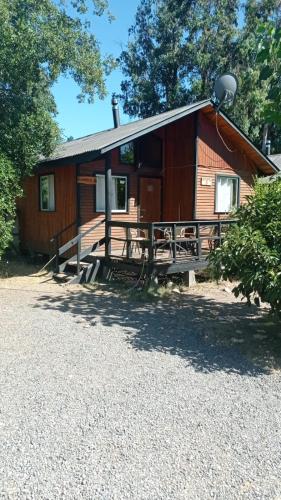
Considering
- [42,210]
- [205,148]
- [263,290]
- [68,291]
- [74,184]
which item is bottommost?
[68,291]

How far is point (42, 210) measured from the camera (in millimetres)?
12164

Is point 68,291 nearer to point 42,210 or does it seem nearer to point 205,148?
point 42,210

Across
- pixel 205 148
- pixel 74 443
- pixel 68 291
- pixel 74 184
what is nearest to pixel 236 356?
pixel 74 443

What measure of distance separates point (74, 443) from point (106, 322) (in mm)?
3276

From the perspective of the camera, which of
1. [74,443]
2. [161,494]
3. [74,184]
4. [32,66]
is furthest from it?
[74,184]

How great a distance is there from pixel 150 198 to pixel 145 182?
559 millimetres

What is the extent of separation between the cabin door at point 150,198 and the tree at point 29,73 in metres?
3.19

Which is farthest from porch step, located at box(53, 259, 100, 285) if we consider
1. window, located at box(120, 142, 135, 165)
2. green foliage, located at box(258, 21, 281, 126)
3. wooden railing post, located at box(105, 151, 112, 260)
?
green foliage, located at box(258, 21, 281, 126)

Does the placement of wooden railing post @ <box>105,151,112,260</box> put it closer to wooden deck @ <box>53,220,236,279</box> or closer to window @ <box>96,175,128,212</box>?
wooden deck @ <box>53,220,236,279</box>

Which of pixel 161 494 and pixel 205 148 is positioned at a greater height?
pixel 205 148

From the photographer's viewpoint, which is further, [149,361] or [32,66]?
[32,66]

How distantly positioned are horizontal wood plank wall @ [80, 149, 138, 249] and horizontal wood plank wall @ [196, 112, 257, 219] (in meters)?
2.15

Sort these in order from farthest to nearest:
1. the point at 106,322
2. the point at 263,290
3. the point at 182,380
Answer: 1. the point at 106,322
2. the point at 263,290
3. the point at 182,380

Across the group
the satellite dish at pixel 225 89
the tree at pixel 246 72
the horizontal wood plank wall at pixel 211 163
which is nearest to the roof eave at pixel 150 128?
the satellite dish at pixel 225 89
